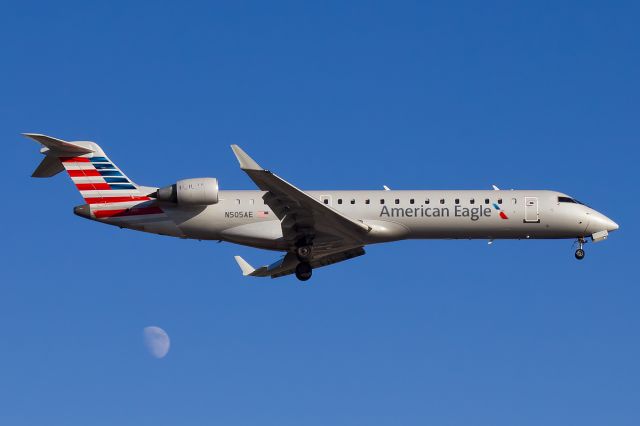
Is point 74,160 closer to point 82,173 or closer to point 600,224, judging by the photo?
point 82,173

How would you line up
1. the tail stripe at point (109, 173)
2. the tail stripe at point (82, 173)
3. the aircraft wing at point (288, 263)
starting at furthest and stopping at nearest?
1. the aircraft wing at point (288, 263)
2. the tail stripe at point (109, 173)
3. the tail stripe at point (82, 173)

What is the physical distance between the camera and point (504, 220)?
4466 centimetres

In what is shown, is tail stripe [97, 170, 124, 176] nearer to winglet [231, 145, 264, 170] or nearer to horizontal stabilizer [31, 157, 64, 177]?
horizontal stabilizer [31, 157, 64, 177]

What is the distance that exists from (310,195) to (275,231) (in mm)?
1871

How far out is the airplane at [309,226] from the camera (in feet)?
146

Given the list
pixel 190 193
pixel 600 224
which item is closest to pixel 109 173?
pixel 190 193

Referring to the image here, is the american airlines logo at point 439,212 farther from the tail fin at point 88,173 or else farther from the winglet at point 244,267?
the tail fin at point 88,173

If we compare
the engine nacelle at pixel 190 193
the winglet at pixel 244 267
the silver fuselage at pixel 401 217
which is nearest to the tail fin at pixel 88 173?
the silver fuselage at pixel 401 217

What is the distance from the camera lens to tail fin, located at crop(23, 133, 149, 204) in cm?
4503

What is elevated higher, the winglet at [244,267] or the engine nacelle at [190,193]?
the engine nacelle at [190,193]

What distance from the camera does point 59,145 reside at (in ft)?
147

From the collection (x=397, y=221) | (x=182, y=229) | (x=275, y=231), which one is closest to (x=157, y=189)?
(x=182, y=229)

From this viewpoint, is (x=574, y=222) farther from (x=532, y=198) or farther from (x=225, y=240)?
(x=225, y=240)

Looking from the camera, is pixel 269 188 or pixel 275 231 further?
pixel 275 231
